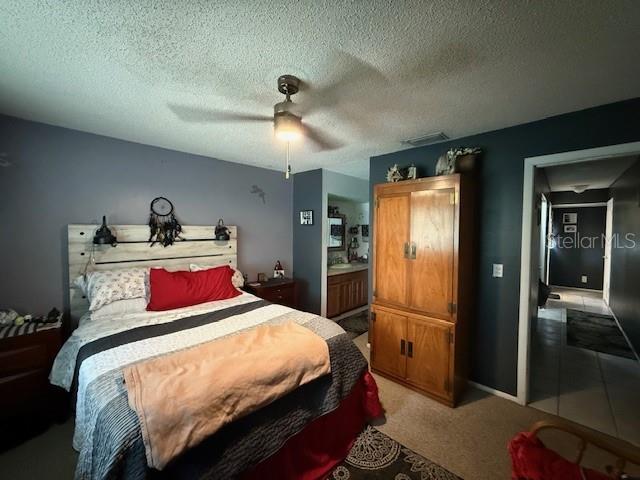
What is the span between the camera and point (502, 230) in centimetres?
240

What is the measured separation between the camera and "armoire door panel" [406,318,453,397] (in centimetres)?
225

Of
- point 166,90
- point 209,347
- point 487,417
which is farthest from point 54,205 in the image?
point 487,417

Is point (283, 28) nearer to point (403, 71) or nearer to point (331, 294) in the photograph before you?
point (403, 71)

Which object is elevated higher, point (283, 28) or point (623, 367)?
point (283, 28)

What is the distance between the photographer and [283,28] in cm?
120

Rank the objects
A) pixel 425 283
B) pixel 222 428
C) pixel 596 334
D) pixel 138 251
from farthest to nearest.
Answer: pixel 596 334 → pixel 138 251 → pixel 425 283 → pixel 222 428

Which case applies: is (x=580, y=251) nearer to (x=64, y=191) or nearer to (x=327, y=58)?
(x=327, y=58)

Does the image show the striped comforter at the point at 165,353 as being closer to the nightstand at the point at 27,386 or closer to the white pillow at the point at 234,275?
the nightstand at the point at 27,386

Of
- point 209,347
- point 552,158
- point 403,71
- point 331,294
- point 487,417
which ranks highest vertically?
point 403,71

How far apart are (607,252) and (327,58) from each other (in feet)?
23.5

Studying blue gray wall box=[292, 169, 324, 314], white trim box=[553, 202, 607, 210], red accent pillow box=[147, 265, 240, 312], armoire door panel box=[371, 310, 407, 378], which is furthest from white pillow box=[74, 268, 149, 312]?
white trim box=[553, 202, 607, 210]

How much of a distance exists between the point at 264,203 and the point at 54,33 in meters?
2.82

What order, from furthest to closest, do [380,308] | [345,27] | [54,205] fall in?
[380,308], [54,205], [345,27]

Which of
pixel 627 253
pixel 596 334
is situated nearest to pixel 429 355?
pixel 596 334
